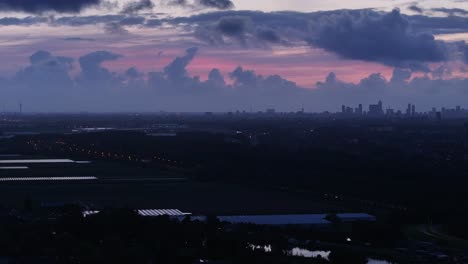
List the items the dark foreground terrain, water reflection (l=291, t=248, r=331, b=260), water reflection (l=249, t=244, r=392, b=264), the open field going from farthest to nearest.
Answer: the open field, water reflection (l=291, t=248, r=331, b=260), water reflection (l=249, t=244, r=392, b=264), the dark foreground terrain

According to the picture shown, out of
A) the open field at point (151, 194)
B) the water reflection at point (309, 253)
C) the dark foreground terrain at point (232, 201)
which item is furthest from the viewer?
the open field at point (151, 194)

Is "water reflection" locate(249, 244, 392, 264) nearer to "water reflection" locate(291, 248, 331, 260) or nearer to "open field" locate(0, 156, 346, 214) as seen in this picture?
"water reflection" locate(291, 248, 331, 260)

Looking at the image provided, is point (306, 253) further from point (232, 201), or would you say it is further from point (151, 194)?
point (151, 194)

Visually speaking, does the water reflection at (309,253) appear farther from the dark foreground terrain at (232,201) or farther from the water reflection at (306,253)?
the dark foreground terrain at (232,201)

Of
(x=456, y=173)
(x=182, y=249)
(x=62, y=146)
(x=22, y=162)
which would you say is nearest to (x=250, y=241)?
(x=182, y=249)

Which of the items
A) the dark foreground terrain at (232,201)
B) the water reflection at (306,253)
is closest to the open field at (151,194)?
the dark foreground terrain at (232,201)

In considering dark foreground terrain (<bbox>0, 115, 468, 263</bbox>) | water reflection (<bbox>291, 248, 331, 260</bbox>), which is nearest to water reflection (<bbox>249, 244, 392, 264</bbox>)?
water reflection (<bbox>291, 248, 331, 260</bbox>)

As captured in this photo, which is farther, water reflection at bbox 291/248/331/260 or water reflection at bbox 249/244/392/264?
water reflection at bbox 291/248/331/260

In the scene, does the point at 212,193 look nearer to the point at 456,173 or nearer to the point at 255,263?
the point at 456,173

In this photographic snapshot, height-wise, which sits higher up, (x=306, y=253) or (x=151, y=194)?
(x=306, y=253)

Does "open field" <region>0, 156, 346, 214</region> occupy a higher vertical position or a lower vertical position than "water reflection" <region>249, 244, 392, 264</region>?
lower

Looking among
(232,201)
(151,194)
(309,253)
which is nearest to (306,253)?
(309,253)
